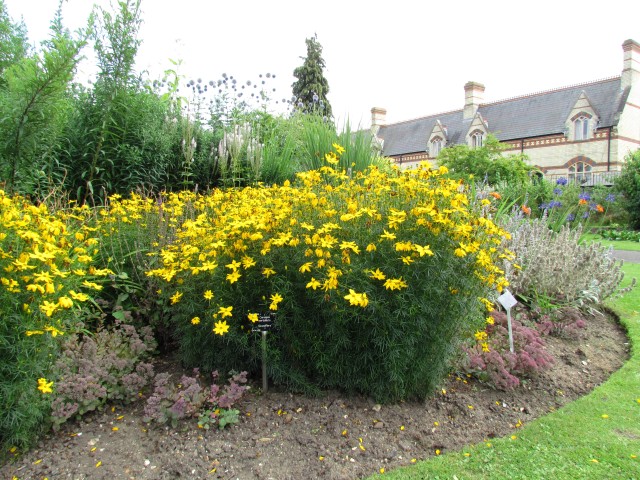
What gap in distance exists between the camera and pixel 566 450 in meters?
2.45

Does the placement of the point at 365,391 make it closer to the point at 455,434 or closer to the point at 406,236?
the point at 455,434

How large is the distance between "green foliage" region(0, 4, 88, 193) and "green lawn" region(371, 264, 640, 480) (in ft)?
12.2

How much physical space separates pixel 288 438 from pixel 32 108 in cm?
338

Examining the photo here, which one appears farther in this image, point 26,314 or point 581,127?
A: point 581,127

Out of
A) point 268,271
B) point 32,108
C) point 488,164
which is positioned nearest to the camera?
point 268,271

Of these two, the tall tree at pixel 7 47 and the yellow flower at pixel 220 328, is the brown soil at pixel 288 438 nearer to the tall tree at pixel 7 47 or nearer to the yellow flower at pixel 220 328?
the yellow flower at pixel 220 328

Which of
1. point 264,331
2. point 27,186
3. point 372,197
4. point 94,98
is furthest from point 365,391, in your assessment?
point 94,98

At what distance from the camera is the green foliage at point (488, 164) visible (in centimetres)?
1902

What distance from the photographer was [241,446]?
2324 mm

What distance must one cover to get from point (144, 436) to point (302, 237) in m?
1.37

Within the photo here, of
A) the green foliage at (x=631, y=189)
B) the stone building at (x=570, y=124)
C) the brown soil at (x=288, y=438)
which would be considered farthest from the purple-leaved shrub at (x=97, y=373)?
the stone building at (x=570, y=124)

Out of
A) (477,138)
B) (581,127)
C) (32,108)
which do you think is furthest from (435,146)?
(32,108)

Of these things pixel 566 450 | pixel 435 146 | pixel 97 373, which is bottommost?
pixel 566 450

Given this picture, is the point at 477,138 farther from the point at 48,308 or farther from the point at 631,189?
the point at 48,308
